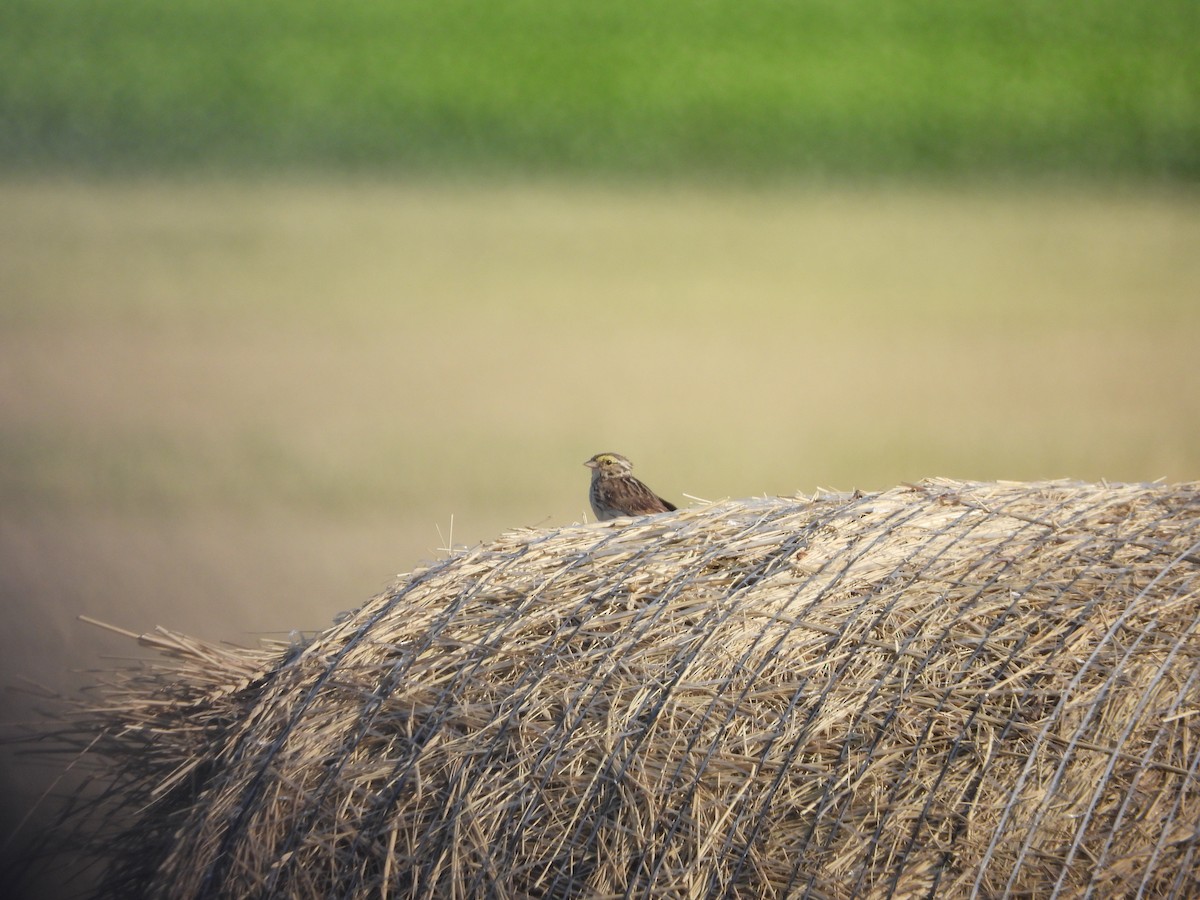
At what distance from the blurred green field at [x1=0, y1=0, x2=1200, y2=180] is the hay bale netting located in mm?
1846

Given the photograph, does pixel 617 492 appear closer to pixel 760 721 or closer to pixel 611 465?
pixel 611 465

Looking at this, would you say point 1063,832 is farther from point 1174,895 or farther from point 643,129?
point 643,129

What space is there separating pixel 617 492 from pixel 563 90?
4.98 ft

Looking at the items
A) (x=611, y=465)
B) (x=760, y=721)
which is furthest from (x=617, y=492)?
(x=760, y=721)

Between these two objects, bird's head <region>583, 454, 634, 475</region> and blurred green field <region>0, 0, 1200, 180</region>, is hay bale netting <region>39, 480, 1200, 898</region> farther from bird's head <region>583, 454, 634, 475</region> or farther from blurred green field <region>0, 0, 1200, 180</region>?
blurred green field <region>0, 0, 1200, 180</region>

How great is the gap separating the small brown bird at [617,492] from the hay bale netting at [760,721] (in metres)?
0.74

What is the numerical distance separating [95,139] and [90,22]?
41cm

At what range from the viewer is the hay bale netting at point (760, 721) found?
175cm

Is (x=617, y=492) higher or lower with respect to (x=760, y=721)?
higher

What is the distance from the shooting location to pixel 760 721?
6.22 ft

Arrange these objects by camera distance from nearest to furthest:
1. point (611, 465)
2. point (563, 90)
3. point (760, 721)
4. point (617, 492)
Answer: point (760, 721) < point (617, 492) < point (611, 465) < point (563, 90)

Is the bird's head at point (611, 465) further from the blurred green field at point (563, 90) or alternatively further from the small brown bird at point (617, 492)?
the blurred green field at point (563, 90)

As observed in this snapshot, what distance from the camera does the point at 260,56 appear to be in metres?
3.79

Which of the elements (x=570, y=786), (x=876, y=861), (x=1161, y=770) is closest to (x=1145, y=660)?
(x=1161, y=770)
